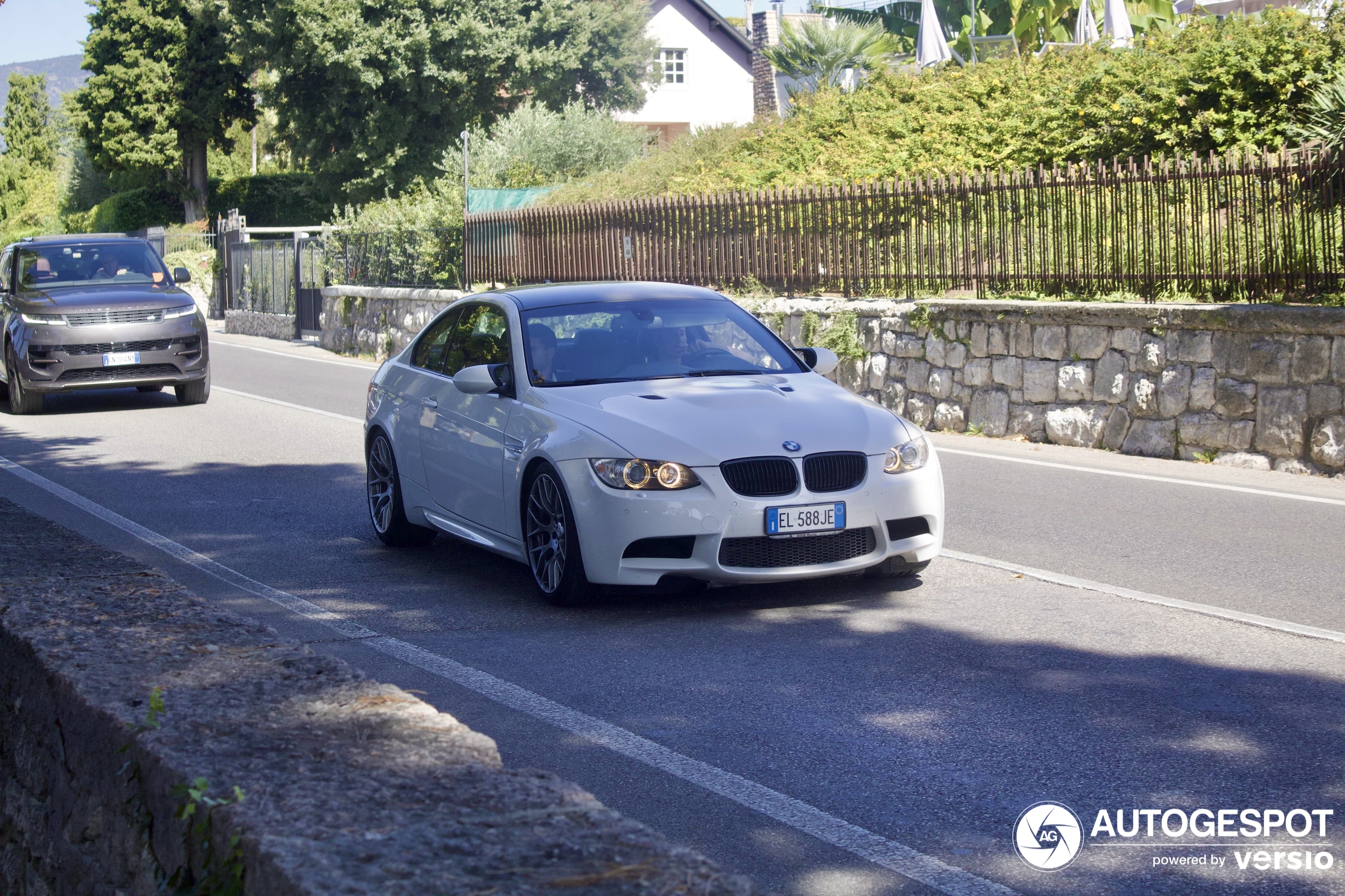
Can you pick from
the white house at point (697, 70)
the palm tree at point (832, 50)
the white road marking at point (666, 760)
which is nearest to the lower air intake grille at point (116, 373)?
the white road marking at point (666, 760)

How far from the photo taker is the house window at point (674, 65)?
206 feet

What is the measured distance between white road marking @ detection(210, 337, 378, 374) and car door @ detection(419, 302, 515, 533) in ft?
43.7

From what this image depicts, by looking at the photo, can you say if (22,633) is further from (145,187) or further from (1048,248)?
(145,187)

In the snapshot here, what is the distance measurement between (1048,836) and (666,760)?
4.19 ft

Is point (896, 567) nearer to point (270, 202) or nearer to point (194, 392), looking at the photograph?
point (194, 392)

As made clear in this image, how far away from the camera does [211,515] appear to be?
32.7ft

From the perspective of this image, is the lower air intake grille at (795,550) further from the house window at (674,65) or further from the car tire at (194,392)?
the house window at (674,65)

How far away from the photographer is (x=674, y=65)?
63.0 metres

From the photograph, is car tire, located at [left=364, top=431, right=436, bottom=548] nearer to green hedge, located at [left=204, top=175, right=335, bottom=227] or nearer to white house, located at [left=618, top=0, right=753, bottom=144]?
green hedge, located at [left=204, top=175, right=335, bottom=227]

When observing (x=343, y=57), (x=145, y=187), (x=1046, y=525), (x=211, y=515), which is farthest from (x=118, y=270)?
(x=145, y=187)

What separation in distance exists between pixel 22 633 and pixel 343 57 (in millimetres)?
45621

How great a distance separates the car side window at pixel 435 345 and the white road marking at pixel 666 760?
1.67 metres

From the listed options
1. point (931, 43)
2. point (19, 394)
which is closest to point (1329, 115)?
point (19, 394)

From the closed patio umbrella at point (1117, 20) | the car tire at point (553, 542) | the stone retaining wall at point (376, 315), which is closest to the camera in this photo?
the car tire at point (553, 542)
